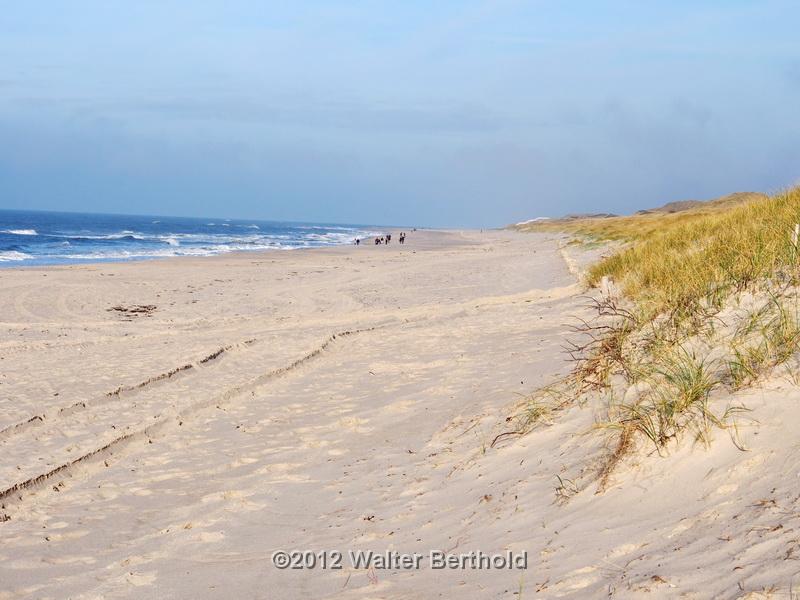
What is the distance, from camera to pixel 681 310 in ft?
18.9

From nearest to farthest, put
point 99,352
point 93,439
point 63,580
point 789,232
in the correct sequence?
point 63,580, point 93,439, point 789,232, point 99,352

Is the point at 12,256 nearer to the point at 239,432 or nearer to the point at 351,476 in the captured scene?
the point at 239,432

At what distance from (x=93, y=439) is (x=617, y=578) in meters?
4.77

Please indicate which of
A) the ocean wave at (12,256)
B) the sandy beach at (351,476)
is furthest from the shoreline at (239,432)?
the ocean wave at (12,256)

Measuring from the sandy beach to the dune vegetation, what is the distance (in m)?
0.17

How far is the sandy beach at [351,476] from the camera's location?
3.02 m

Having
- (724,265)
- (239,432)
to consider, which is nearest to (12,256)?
(239,432)

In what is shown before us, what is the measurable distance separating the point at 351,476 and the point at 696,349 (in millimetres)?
2486

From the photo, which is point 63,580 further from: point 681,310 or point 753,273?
point 753,273

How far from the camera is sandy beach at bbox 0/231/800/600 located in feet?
9.91

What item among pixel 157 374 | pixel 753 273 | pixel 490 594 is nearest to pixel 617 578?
pixel 490 594

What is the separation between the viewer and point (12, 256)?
33125 mm

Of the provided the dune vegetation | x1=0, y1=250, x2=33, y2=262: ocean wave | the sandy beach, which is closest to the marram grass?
the dune vegetation

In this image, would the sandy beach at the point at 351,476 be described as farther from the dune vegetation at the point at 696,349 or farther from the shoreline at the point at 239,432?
the dune vegetation at the point at 696,349
